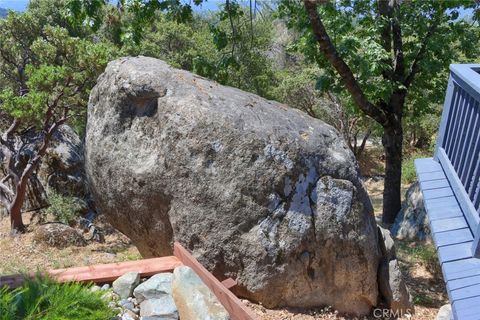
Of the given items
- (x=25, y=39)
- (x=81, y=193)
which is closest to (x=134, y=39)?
(x=81, y=193)

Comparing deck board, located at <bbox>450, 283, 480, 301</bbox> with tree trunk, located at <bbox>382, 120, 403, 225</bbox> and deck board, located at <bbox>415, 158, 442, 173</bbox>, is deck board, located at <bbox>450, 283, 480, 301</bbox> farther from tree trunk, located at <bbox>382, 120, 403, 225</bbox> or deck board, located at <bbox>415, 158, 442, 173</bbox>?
tree trunk, located at <bbox>382, 120, 403, 225</bbox>

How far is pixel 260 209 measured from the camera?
467 cm

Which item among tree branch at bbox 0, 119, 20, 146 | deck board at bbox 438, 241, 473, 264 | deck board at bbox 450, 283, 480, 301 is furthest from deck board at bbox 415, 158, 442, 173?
tree branch at bbox 0, 119, 20, 146

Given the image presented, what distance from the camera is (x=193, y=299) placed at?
3963 millimetres

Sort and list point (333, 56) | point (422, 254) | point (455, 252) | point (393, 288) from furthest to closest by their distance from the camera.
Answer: point (422, 254)
point (333, 56)
point (393, 288)
point (455, 252)

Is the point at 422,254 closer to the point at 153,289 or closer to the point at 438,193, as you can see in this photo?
the point at 438,193

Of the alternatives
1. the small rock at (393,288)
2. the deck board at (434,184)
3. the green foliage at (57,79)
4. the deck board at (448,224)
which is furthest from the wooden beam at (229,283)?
the green foliage at (57,79)

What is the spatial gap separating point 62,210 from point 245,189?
27.2ft

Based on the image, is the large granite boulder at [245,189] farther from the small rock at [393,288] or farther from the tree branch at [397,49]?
the tree branch at [397,49]

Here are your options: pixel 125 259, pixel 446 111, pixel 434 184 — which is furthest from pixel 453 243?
pixel 125 259

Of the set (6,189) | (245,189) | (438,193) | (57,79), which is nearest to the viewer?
(438,193)

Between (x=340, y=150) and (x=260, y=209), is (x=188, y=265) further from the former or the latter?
(x=340, y=150)

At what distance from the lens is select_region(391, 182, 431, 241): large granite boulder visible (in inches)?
346

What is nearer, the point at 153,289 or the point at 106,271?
the point at 153,289
